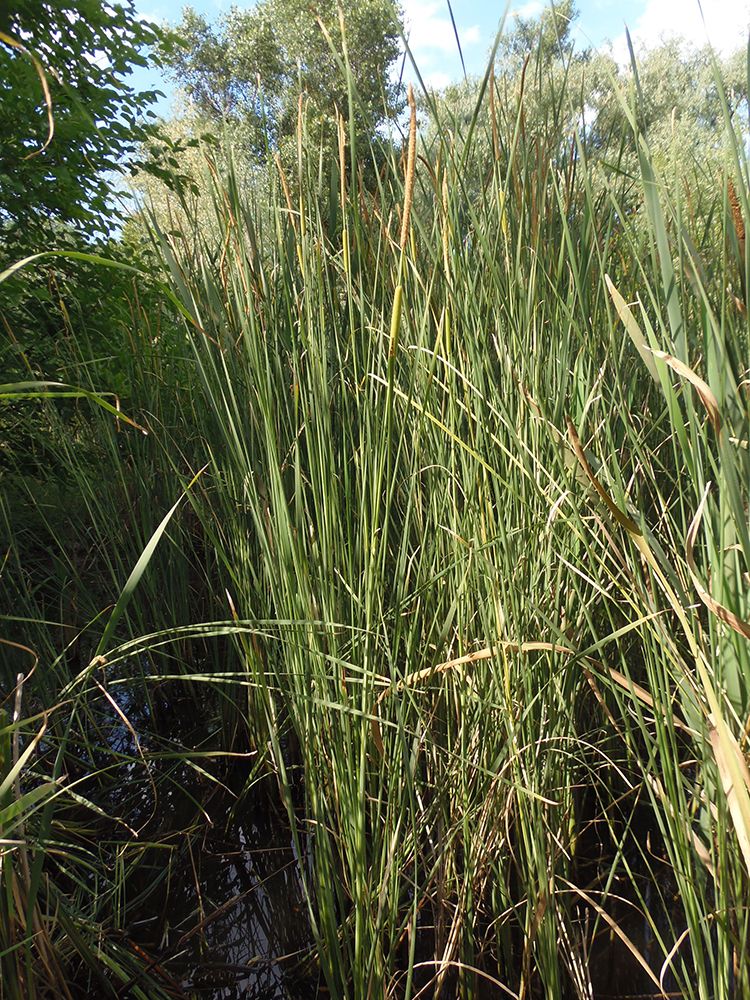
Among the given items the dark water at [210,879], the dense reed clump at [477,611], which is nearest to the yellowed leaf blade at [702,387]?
the dense reed clump at [477,611]

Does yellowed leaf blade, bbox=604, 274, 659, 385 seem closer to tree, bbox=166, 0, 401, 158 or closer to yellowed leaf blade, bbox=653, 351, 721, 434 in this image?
yellowed leaf blade, bbox=653, 351, 721, 434

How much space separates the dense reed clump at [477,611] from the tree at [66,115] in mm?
1420

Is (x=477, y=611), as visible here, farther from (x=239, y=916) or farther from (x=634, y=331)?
(x=239, y=916)

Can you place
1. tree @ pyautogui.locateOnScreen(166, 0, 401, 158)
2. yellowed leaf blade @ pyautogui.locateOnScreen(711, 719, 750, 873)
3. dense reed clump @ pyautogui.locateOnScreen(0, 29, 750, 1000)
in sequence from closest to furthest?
yellowed leaf blade @ pyautogui.locateOnScreen(711, 719, 750, 873), dense reed clump @ pyautogui.locateOnScreen(0, 29, 750, 1000), tree @ pyautogui.locateOnScreen(166, 0, 401, 158)

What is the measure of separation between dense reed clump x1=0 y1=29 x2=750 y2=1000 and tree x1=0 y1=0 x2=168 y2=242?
142 cm

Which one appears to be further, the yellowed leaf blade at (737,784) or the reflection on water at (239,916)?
the reflection on water at (239,916)

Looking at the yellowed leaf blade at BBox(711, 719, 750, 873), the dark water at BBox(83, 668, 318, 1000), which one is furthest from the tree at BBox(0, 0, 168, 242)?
the yellowed leaf blade at BBox(711, 719, 750, 873)

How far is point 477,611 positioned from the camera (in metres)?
1.24

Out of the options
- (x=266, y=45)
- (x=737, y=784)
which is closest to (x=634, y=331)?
(x=737, y=784)

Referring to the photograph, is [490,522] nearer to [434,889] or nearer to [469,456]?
[469,456]

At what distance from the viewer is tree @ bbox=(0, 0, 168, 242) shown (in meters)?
2.58

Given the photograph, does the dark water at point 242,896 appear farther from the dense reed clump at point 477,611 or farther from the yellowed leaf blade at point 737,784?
the yellowed leaf blade at point 737,784

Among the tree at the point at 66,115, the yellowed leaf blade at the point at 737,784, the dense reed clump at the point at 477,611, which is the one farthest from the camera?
the tree at the point at 66,115

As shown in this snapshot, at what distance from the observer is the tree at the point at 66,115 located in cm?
258
